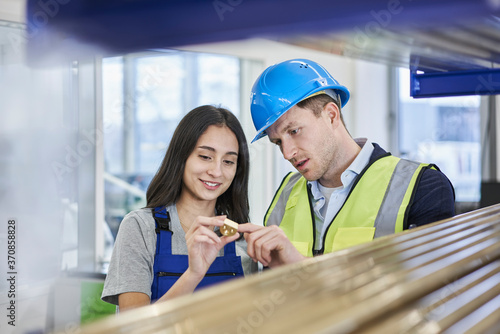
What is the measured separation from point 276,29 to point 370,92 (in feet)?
21.1

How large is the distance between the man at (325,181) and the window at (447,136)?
14.9 ft

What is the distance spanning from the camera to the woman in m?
1.71

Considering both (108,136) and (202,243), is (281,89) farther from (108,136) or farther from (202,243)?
(108,136)

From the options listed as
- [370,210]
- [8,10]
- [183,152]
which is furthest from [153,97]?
[370,210]

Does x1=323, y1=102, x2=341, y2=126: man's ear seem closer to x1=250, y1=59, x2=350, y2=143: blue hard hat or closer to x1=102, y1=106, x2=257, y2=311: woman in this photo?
x1=250, y1=59, x2=350, y2=143: blue hard hat

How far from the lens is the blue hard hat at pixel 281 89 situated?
1745mm

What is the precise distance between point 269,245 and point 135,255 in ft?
1.88

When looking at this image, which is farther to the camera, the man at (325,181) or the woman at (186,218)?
the woman at (186,218)

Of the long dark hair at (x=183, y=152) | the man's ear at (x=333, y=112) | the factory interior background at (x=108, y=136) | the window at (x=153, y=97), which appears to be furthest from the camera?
the window at (x=153, y=97)

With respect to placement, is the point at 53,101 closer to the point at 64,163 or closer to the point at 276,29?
the point at 64,163

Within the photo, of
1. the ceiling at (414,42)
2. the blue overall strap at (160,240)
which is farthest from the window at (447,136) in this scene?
the ceiling at (414,42)

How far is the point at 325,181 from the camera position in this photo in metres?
1.90

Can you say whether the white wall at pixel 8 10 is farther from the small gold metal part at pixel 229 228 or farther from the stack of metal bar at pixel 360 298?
the stack of metal bar at pixel 360 298

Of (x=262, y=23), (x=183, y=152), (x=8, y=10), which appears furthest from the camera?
(x=8, y=10)
